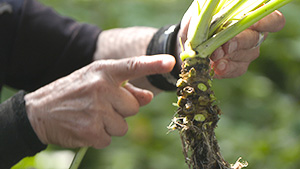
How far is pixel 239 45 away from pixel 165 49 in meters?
0.39

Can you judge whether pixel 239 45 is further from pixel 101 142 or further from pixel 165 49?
pixel 101 142

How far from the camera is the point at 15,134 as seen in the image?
1554mm

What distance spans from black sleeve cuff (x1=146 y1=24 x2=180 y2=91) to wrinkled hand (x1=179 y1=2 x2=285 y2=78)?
0.09 meters

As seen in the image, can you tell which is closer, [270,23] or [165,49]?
[270,23]

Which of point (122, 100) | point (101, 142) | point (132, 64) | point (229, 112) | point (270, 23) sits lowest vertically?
point (101, 142)

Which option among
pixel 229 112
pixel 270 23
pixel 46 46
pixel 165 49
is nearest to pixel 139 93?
pixel 165 49

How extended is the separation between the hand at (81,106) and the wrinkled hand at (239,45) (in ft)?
1.30

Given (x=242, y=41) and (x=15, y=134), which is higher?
(x=242, y=41)

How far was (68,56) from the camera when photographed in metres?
2.35

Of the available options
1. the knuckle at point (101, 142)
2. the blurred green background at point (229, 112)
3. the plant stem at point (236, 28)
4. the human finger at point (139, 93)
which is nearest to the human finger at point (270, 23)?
the plant stem at point (236, 28)

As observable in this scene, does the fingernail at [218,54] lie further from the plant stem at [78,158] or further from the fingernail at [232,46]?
the plant stem at [78,158]

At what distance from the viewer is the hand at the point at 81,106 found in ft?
5.37

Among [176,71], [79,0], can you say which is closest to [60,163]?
[176,71]

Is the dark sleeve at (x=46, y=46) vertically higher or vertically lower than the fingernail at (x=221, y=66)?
lower
